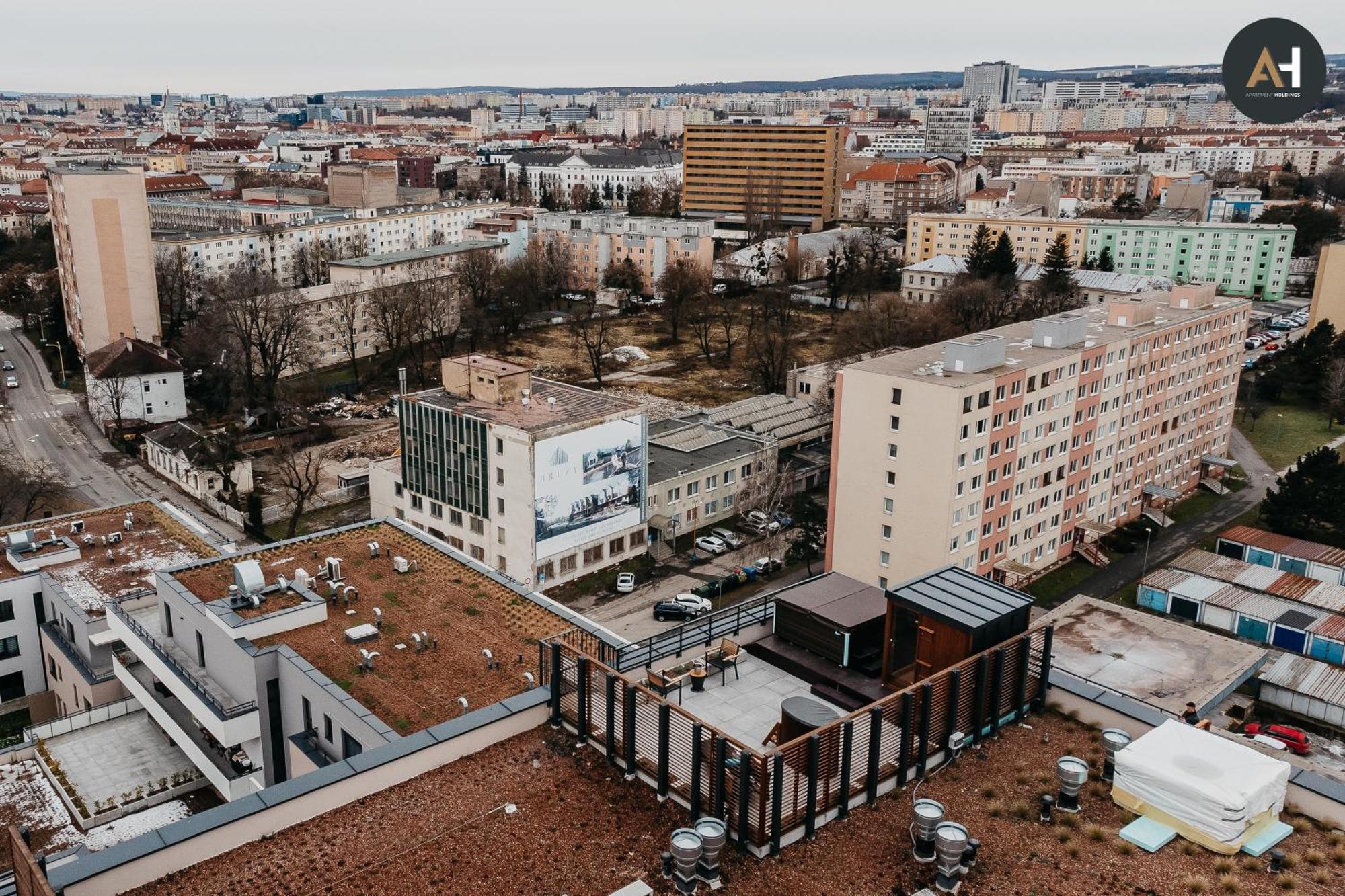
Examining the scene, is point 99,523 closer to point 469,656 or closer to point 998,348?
point 469,656

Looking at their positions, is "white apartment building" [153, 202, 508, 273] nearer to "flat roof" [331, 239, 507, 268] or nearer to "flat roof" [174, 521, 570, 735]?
"flat roof" [331, 239, 507, 268]

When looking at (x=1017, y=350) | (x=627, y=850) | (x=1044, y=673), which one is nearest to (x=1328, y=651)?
(x=1017, y=350)

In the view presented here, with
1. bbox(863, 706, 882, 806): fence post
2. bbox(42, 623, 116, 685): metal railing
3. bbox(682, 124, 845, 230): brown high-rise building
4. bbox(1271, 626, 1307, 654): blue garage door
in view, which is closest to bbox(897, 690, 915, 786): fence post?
bbox(863, 706, 882, 806): fence post

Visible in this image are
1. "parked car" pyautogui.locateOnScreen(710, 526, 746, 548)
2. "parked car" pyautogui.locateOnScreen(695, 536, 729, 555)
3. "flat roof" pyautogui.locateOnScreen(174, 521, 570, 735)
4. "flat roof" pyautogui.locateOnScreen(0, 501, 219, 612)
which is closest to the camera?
"flat roof" pyautogui.locateOnScreen(174, 521, 570, 735)

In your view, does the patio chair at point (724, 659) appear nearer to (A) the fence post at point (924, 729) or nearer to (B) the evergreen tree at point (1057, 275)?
(A) the fence post at point (924, 729)

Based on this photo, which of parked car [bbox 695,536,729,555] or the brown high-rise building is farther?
the brown high-rise building
